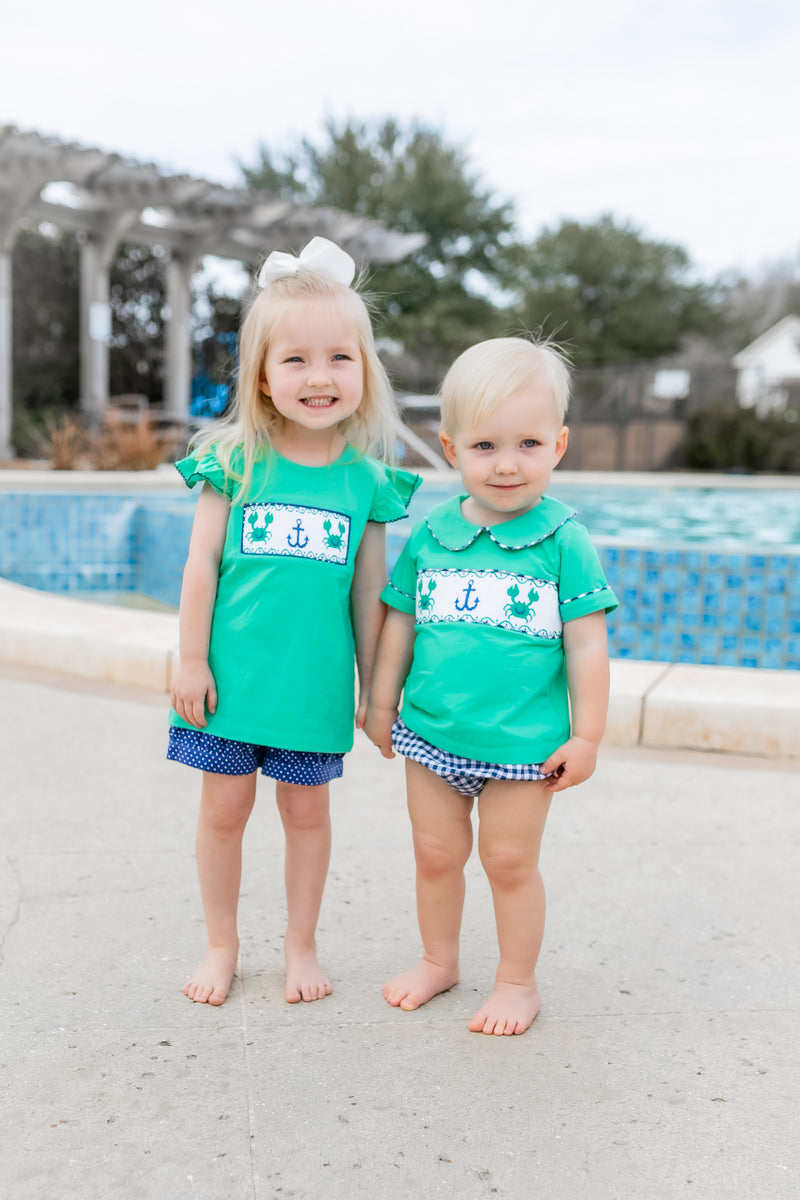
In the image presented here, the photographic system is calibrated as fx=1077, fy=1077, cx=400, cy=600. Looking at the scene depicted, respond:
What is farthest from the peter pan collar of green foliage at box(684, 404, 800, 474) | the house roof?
the house roof

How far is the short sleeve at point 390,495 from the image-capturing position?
6.49 ft

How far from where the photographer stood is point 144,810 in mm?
2877

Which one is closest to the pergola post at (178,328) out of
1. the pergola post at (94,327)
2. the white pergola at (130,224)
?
the white pergola at (130,224)

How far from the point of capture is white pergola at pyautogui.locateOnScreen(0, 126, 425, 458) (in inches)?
483

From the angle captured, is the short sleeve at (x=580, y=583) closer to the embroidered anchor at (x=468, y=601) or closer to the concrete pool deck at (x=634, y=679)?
the embroidered anchor at (x=468, y=601)

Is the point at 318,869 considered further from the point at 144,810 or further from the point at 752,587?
the point at 752,587

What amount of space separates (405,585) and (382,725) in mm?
260

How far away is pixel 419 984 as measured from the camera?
6.50ft

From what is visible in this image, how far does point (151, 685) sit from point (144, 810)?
49.7 inches

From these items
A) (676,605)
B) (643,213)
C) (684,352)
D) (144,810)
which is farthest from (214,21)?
(144,810)

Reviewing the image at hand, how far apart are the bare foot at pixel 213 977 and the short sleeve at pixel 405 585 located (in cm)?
73

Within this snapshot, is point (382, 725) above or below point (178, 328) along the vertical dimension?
below

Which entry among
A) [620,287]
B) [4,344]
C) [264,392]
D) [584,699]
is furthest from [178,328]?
[620,287]

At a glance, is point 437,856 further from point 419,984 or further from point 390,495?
point 390,495
